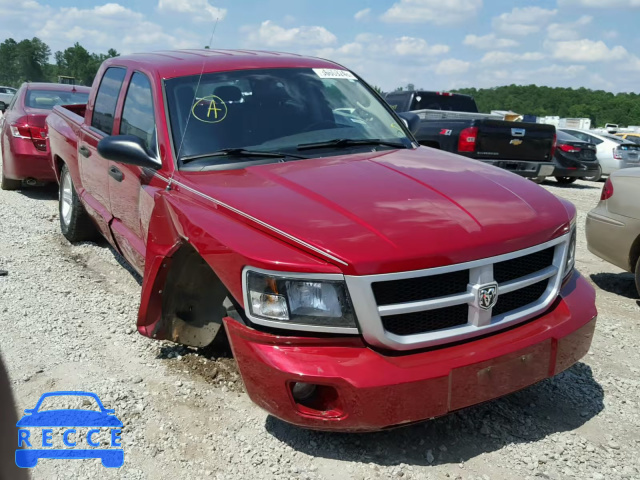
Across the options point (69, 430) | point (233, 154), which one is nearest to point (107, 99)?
point (233, 154)

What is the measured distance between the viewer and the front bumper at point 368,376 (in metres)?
2.43

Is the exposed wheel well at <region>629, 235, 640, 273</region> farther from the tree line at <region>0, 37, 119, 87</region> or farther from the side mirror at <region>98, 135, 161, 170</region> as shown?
the tree line at <region>0, 37, 119, 87</region>

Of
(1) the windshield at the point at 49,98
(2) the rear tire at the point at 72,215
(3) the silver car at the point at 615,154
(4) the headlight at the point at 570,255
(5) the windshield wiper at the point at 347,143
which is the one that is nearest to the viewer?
(4) the headlight at the point at 570,255

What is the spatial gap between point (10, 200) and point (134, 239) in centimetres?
566

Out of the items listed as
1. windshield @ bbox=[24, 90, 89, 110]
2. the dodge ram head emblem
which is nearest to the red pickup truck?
the dodge ram head emblem

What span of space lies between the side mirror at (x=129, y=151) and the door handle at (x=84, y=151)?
1643mm

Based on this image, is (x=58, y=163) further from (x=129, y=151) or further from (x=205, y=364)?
(x=205, y=364)

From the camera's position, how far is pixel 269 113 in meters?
3.75

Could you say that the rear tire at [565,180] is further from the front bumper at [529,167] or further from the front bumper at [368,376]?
the front bumper at [368,376]

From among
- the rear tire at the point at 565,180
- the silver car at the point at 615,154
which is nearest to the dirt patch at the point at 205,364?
the rear tire at the point at 565,180

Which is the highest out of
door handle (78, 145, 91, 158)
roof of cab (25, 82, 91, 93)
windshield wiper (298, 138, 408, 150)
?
roof of cab (25, 82, 91, 93)

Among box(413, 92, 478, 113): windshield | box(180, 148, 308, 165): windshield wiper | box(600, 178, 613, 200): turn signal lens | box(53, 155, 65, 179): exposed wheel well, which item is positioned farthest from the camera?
box(413, 92, 478, 113): windshield

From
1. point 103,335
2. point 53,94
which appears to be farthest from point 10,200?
point 103,335

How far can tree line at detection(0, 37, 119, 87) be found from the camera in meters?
95.2
